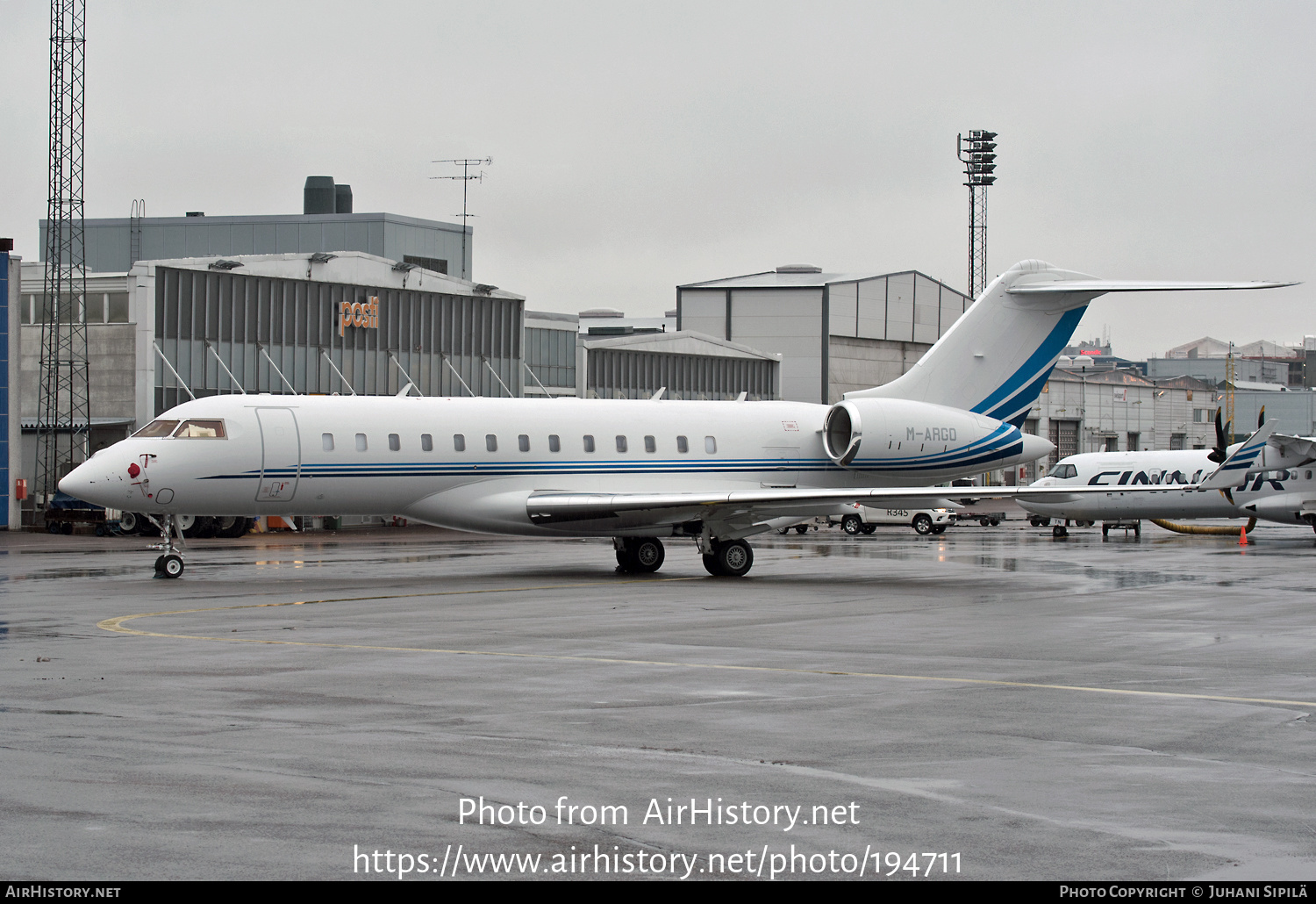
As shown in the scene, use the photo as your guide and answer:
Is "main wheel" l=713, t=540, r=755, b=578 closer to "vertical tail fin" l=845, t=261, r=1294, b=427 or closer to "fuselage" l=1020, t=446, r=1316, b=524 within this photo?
"vertical tail fin" l=845, t=261, r=1294, b=427

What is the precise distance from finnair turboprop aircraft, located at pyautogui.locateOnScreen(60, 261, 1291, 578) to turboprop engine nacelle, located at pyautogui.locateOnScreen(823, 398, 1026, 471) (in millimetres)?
43

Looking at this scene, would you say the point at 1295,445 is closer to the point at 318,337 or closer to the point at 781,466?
the point at 781,466

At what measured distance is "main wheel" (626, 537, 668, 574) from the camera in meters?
29.8

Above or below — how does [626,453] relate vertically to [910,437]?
below

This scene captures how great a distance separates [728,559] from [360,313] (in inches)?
1357

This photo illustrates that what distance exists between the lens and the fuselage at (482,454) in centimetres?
2533

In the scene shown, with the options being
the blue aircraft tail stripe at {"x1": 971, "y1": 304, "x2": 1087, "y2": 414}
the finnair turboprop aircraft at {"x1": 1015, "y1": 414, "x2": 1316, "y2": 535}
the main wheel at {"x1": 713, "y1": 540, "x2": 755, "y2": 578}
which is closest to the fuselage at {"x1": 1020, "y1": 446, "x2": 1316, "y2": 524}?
the finnair turboprop aircraft at {"x1": 1015, "y1": 414, "x2": 1316, "y2": 535}

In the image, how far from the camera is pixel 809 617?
64.9 feet

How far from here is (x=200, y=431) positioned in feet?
83.5

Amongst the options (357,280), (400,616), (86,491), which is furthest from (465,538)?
(400,616)

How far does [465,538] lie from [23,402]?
71.8 feet

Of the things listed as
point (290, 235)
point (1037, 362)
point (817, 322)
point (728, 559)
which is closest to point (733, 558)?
point (728, 559)
